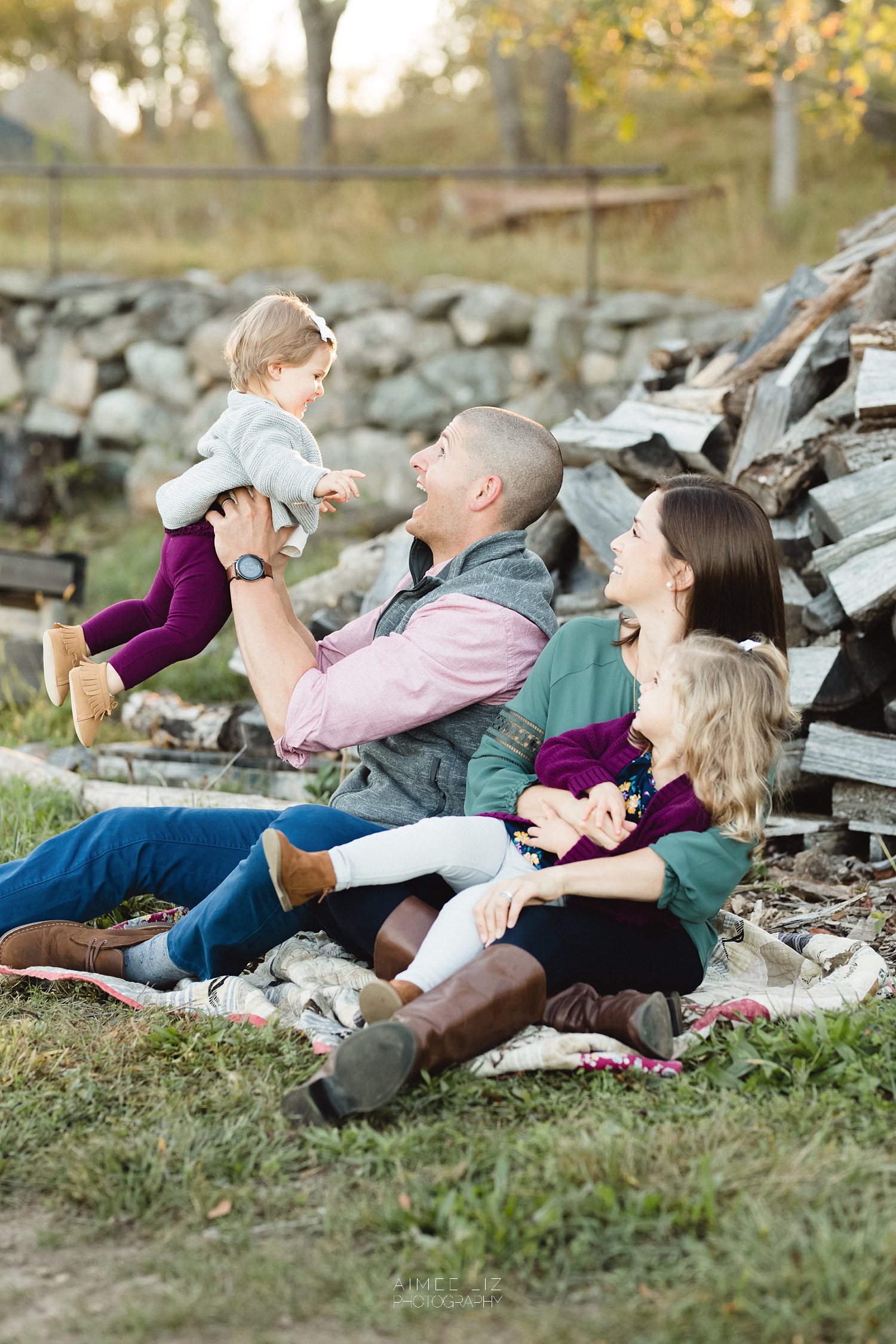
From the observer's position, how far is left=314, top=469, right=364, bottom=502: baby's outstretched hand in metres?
3.12

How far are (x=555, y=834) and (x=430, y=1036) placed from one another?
0.60 metres

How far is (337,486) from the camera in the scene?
10.2 ft

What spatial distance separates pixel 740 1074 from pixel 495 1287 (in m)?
0.83

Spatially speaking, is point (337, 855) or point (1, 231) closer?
point (337, 855)

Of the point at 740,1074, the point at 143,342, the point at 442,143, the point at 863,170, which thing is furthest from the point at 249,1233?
the point at 442,143

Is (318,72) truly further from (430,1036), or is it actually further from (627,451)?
(430,1036)

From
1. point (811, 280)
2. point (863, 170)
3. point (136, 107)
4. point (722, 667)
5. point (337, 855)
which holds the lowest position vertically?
point (337, 855)

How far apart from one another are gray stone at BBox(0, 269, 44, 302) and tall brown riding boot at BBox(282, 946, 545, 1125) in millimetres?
10106

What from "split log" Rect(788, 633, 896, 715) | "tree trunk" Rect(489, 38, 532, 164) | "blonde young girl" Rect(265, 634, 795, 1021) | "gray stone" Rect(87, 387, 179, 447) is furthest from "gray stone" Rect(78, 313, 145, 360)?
"blonde young girl" Rect(265, 634, 795, 1021)

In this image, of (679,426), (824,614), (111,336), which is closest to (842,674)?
(824,614)

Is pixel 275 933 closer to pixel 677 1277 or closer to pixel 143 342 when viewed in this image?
pixel 677 1277

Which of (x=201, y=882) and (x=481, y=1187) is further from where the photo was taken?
(x=201, y=882)

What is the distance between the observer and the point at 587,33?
9477mm
